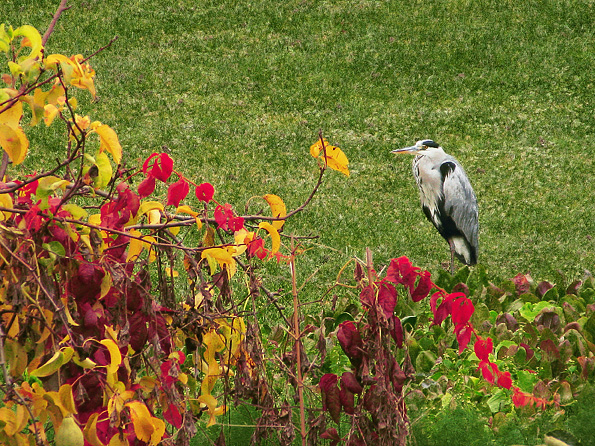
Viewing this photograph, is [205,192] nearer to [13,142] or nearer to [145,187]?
[145,187]

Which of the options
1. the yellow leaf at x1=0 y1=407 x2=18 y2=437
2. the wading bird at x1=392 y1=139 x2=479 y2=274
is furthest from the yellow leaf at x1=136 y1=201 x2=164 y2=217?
the wading bird at x1=392 y1=139 x2=479 y2=274

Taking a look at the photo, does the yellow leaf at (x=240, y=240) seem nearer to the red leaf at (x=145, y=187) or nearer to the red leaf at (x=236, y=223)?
the red leaf at (x=236, y=223)

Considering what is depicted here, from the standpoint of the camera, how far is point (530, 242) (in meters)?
7.21

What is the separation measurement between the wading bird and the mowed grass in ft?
1.47

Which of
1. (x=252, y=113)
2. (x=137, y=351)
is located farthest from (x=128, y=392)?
(x=252, y=113)

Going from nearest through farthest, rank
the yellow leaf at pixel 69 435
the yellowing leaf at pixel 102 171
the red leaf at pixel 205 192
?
the yellow leaf at pixel 69 435, the yellowing leaf at pixel 102 171, the red leaf at pixel 205 192

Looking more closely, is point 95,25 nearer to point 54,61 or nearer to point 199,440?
point 199,440

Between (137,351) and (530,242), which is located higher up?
(137,351)

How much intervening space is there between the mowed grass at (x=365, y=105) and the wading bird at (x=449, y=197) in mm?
449

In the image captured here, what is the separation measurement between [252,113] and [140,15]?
11.9ft

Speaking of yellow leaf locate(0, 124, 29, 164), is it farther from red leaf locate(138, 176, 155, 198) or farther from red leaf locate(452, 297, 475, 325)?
red leaf locate(452, 297, 475, 325)

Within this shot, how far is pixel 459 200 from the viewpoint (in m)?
6.21

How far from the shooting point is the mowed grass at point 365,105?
748 cm

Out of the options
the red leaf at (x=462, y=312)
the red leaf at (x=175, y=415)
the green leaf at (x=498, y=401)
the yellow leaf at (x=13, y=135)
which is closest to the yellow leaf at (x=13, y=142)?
the yellow leaf at (x=13, y=135)
